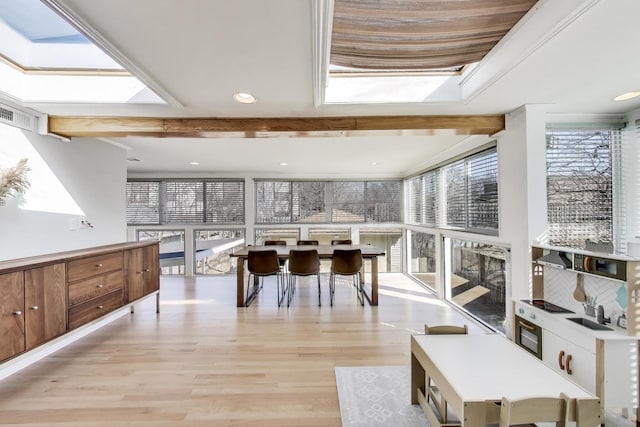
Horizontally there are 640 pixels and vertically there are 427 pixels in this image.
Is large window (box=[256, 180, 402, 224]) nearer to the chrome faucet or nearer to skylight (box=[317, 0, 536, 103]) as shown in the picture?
skylight (box=[317, 0, 536, 103])

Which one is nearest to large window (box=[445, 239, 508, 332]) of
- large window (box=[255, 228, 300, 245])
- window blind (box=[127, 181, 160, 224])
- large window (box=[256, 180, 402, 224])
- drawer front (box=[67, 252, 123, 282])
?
large window (box=[256, 180, 402, 224])

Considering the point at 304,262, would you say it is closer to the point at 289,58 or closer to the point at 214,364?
the point at 214,364

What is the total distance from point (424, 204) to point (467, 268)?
1.83 meters

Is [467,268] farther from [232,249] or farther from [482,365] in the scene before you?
[232,249]

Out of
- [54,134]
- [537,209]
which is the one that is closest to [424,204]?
[537,209]

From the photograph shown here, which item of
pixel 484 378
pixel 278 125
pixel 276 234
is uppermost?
pixel 278 125

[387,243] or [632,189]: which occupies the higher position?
Result: [632,189]

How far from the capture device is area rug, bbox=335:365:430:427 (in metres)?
1.90

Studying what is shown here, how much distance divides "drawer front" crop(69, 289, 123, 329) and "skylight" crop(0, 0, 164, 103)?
198cm

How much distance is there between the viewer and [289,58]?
181cm

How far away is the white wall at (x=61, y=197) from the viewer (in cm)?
258

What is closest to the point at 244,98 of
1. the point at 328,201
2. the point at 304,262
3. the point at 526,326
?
the point at 304,262

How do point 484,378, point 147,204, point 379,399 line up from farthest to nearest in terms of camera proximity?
point 147,204, point 379,399, point 484,378

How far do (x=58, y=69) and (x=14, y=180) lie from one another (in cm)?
110
